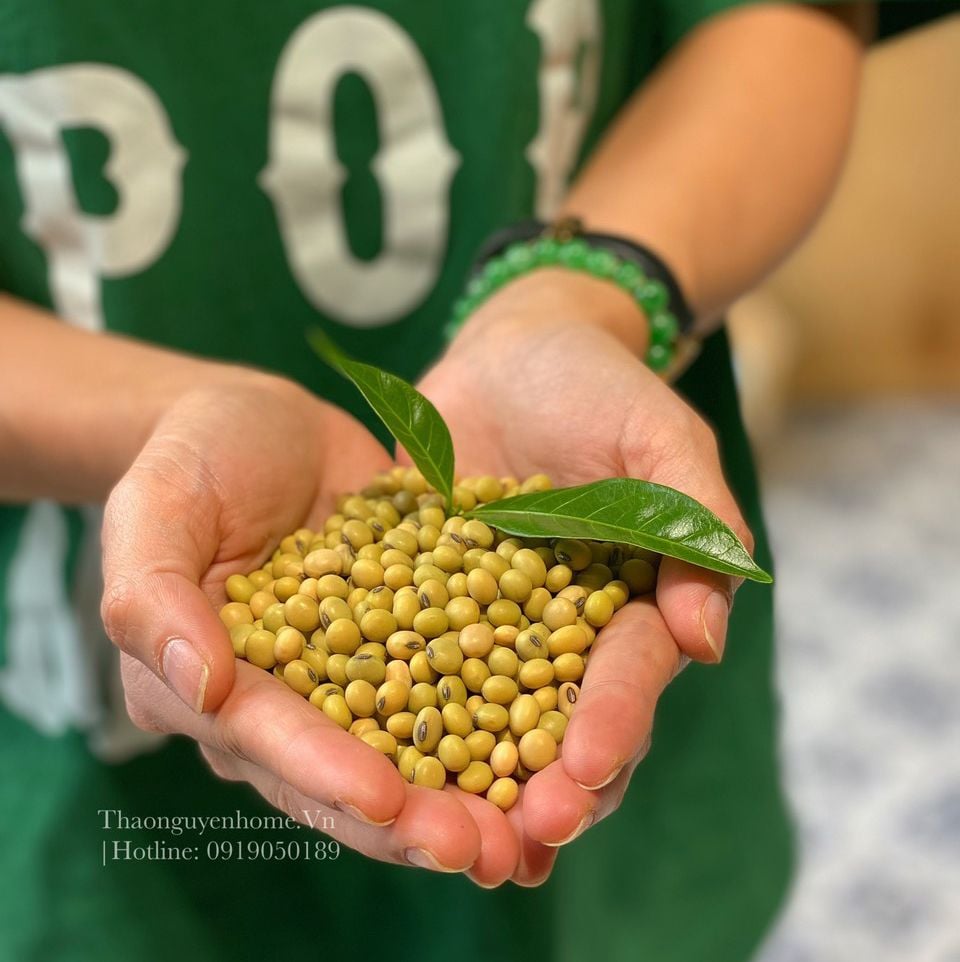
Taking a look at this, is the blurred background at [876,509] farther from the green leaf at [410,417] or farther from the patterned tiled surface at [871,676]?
the green leaf at [410,417]

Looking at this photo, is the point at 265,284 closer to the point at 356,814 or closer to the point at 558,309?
the point at 558,309

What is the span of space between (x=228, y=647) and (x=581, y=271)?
0.48 meters

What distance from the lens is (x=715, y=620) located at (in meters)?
0.64

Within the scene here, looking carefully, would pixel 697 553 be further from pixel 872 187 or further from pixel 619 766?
pixel 872 187

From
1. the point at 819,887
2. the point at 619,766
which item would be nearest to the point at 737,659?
the point at 619,766

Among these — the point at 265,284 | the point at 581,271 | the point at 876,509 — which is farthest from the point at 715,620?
the point at 876,509

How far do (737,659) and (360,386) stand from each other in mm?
500

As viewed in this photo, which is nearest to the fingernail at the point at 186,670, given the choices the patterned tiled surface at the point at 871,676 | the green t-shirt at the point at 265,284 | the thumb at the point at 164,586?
the thumb at the point at 164,586

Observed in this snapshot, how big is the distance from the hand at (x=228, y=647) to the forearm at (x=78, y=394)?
0.22 ft

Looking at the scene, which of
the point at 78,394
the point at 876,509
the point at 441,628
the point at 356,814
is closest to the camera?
the point at 356,814

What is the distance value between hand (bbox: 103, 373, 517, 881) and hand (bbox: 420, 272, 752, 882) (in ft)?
0.21

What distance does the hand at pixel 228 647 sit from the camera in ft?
1.87

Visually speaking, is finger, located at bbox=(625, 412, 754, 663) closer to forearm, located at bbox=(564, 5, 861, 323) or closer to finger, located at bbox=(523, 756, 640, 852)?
finger, located at bbox=(523, 756, 640, 852)

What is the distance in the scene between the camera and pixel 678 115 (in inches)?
40.6
